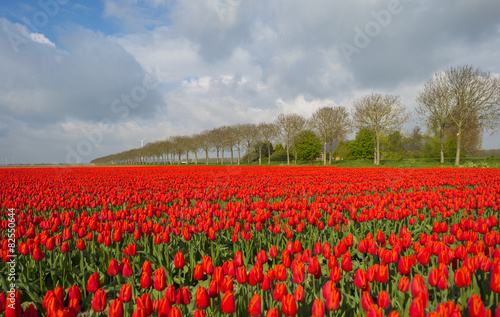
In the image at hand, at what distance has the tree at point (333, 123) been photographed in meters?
45.1

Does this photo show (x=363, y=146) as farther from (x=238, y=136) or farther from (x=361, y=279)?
(x=361, y=279)

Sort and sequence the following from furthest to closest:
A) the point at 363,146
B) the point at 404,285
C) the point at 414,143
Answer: the point at 363,146
the point at 414,143
the point at 404,285

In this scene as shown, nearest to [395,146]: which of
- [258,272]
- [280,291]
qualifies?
[258,272]

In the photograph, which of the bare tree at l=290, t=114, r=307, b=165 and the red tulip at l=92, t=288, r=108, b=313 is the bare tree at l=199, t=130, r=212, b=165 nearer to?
the bare tree at l=290, t=114, r=307, b=165

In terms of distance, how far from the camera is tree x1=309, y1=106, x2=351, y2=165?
4506 cm

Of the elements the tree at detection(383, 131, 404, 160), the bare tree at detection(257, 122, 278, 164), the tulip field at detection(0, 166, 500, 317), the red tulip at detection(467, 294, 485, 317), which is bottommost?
the tulip field at detection(0, 166, 500, 317)

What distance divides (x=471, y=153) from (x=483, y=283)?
6550 centimetres

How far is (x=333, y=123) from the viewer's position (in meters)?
45.2

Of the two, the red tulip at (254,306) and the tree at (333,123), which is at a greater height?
the tree at (333,123)

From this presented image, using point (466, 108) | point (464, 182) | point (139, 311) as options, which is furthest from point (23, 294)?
point (466, 108)

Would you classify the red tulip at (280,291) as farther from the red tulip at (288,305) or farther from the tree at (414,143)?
the tree at (414,143)

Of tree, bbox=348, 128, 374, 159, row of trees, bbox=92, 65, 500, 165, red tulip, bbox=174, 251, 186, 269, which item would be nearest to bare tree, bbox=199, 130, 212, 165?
row of trees, bbox=92, 65, 500, 165

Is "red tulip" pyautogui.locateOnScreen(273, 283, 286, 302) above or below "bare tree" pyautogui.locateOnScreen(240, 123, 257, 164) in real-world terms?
below

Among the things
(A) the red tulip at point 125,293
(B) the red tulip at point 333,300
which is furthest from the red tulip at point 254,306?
(A) the red tulip at point 125,293
